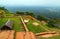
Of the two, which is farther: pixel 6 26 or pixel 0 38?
pixel 6 26

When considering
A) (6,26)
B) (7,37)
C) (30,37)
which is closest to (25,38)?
(30,37)

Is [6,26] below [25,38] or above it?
below

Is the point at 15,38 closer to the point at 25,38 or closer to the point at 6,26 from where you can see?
the point at 25,38

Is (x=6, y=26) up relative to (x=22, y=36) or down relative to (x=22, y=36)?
down

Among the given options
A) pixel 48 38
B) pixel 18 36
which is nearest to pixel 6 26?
pixel 48 38

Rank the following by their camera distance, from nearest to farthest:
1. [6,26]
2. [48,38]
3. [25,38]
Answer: [25,38]
[48,38]
[6,26]

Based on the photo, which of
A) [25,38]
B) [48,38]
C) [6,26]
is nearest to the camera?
[25,38]

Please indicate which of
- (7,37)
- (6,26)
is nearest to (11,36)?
(7,37)

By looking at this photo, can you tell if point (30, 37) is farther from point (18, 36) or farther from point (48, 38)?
point (48, 38)

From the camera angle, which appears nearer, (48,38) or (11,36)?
(11,36)
